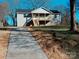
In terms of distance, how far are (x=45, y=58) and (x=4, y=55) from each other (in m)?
1.75

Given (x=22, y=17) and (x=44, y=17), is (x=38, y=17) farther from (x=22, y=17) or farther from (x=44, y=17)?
(x=22, y=17)

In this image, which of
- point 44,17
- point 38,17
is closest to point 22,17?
point 38,17

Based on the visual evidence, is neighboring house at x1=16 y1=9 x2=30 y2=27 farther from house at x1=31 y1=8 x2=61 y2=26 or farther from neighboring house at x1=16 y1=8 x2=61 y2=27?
house at x1=31 y1=8 x2=61 y2=26

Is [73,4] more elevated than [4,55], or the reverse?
[73,4]

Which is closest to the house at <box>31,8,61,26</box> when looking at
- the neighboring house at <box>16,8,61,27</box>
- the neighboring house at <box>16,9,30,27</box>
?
the neighboring house at <box>16,8,61,27</box>

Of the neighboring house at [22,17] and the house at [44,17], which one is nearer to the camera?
the house at [44,17]

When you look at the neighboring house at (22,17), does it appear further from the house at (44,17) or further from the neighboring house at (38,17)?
the house at (44,17)

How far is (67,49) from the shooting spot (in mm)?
12656

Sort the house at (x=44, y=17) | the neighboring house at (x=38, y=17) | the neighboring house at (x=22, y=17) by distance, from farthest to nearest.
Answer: the neighboring house at (x=22, y=17) → the house at (x=44, y=17) → the neighboring house at (x=38, y=17)

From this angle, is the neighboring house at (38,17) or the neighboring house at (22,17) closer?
the neighboring house at (38,17)

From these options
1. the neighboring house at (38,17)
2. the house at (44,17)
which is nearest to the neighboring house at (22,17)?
the neighboring house at (38,17)

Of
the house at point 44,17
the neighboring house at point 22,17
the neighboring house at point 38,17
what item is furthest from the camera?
the neighboring house at point 22,17

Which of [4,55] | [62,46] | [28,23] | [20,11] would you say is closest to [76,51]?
[62,46]

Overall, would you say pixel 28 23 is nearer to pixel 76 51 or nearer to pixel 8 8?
pixel 8 8
